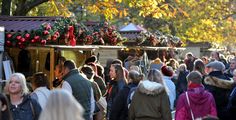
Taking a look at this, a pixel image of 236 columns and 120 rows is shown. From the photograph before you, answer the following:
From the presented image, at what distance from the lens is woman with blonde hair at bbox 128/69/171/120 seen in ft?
29.5

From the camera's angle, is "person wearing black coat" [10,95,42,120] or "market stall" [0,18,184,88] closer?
"person wearing black coat" [10,95,42,120]

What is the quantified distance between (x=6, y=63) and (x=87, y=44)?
3616mm

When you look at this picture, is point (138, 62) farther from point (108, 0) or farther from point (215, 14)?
point (215, 14)

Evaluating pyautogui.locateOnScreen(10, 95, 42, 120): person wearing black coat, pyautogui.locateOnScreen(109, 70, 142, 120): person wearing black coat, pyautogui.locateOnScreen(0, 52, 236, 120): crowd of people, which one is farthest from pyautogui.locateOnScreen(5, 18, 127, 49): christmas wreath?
pyautogui.locateOnScreen(10, 95, 42, 120): person wearing black coat

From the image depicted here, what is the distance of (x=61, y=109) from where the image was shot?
16.1ft

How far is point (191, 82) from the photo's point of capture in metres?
9.29

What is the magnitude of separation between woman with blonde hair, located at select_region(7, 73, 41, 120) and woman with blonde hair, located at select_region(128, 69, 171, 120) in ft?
6.58

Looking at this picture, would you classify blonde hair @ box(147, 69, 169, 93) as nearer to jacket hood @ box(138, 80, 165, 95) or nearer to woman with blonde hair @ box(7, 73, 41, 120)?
jacket hood @ box(138, 80, 165, 95)

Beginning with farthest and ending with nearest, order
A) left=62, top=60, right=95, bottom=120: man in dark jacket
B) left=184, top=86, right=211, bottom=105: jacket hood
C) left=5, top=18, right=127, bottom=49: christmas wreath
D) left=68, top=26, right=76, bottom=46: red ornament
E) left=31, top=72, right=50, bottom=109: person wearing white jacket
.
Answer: left=68, top=26, right=76, bottom=46: red ornament
left=5, top=18, right=127, bottom=49: christmas wreath
left=62, top=60, right=95, bottom=120: man in dark jacket
left=184, top=86, right=211, bottom=105: jacket hood
left=31, top=72, right=50, bottom=109: person wearing white jacket

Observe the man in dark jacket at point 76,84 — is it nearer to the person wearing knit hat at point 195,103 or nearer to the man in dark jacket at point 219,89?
the person wearing knit hat at point 195,103

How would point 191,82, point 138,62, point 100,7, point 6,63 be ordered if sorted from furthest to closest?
point 100,7 → point 138,62 → point 6,63 → point 191,82

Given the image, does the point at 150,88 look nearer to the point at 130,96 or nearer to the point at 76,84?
the point at 130,96

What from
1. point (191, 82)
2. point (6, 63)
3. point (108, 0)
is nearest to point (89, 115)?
point (191, 82)

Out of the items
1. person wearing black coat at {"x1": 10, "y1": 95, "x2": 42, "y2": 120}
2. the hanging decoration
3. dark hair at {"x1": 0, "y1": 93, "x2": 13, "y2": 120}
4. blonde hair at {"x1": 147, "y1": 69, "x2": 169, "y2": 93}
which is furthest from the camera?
the hanging decoration
